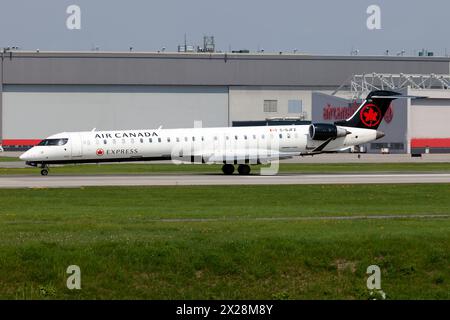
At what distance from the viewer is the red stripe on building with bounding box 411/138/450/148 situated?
111812 millimetres

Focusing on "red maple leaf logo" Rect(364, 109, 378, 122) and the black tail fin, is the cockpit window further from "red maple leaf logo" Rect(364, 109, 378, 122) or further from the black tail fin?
"red maple leaf logo" Rect(364, 109, 378, 122)

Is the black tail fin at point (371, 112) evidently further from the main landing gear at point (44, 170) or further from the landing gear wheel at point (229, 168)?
the main landing gear at point (44, 170)

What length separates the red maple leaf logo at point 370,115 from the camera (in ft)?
211

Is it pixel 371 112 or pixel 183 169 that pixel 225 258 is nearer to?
pixel 371 112

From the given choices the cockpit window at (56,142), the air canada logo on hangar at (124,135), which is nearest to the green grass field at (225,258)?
the air canada logo on hangar at (124,135)

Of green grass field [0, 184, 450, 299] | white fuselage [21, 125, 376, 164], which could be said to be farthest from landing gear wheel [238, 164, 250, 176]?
green grass field [0, 184, 450, 299]

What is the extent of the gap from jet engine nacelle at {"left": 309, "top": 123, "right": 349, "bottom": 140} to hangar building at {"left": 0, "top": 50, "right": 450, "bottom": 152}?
74.6m

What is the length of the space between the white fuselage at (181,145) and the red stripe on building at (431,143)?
50886 millimetres

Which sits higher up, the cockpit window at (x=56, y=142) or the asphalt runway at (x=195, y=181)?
the cockpit window at (x=56, y=142)

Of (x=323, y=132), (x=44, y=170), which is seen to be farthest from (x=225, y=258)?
(x=44, y=170)

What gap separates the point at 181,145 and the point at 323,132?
951 cm

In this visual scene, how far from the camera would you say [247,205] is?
37.9 metres

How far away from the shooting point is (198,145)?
60.7m

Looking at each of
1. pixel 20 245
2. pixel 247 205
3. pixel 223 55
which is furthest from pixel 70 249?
pixel 223 55
